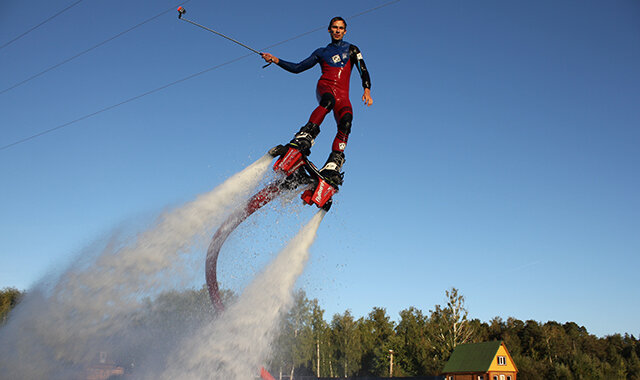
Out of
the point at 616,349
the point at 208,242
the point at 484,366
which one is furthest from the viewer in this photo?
the point at 616,349

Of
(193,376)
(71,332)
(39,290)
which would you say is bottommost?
(193,376)

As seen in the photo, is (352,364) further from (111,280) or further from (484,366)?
(111,280)

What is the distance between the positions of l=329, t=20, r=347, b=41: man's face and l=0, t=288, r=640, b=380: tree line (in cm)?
4759

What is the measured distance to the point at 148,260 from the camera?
37.2 feet

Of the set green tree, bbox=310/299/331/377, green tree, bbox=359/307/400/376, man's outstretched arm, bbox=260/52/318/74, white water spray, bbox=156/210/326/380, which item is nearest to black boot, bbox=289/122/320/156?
man's outstretched arm, bbox=260/52/318/74

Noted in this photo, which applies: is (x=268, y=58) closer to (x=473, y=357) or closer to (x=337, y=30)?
(x=337, y=30)

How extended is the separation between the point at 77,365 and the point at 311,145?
27.6 feet

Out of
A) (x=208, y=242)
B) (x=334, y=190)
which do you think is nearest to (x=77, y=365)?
(x=208, y=242)

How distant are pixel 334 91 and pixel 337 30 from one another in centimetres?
151

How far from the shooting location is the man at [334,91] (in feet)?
36.9

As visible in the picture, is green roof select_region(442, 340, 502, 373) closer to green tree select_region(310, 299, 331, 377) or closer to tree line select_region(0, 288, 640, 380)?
tree line select_region(0, 288, 640, 380)

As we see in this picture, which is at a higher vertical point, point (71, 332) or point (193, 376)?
point (71, 332)

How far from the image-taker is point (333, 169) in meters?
11.5

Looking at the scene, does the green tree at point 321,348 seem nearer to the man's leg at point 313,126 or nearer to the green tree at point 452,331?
the green tree at point 452,331
